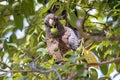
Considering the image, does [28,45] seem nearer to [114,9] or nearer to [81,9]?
[81,9]

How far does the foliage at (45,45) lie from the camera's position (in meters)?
1.19

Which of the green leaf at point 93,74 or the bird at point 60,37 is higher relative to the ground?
the bird at point 60,37

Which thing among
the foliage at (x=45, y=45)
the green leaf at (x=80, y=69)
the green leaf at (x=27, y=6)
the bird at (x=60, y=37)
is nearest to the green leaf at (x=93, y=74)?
the foliage at (x=45, y=45)

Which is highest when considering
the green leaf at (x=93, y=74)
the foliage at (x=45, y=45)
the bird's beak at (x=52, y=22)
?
the bird's beak at (x=52, y=22)

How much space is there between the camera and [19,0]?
1386 mm

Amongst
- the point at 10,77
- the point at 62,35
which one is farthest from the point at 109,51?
the point at 62,35

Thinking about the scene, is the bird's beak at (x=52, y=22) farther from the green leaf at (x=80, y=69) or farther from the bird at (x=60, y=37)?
the green leaf at (x=80, y=69)

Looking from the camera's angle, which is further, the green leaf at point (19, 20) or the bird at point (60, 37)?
the bird at point (60, 37)

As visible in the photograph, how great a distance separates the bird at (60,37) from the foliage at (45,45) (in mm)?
52

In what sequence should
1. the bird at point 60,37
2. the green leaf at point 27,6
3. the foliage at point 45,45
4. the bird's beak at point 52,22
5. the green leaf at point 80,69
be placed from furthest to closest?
1. the bird's beak at point 52,22
2. the bird at point 60,37
3. the green leaf at point 27,6
4. the foliage at point 45,45
5. the green leaf at point 80,69

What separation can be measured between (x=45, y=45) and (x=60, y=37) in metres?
0.19

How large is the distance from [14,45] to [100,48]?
18.3 inches

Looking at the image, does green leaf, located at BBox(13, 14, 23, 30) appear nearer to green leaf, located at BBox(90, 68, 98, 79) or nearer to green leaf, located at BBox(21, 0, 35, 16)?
green leaf, located at BBox(21, 0, 35, 16)

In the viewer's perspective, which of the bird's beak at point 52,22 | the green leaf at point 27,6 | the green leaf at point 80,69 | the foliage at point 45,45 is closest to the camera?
the green leaf at point 80,69
